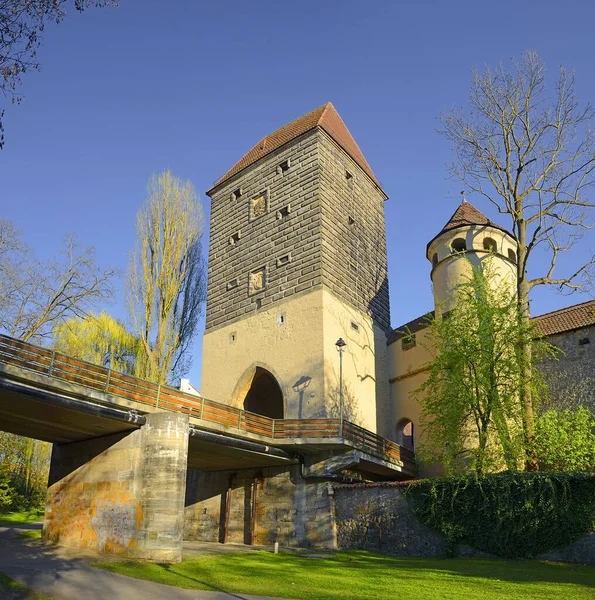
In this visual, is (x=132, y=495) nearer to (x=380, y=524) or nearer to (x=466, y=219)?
(x=380, y=524)

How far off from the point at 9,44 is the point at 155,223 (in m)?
22.6

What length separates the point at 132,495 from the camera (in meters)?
15.0

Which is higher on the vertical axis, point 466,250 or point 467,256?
point 466,250

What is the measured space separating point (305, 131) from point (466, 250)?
912 centimetres

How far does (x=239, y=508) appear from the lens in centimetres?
2189

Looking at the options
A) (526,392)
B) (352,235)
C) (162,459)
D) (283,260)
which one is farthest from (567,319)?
(162,459)

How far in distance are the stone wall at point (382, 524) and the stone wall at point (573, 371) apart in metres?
7.22

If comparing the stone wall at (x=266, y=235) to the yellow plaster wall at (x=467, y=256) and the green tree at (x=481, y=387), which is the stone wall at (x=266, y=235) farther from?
the green tree at (x=481, y=387)

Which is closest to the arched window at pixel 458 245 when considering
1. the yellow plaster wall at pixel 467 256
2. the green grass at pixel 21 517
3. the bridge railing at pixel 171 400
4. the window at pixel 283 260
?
the yellow plaster wall at pixel 467 256

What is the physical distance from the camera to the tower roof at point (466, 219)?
24.7m

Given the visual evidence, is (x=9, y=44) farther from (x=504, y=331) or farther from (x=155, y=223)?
(x=155, y=223)

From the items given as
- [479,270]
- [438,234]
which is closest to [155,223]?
[438,234]

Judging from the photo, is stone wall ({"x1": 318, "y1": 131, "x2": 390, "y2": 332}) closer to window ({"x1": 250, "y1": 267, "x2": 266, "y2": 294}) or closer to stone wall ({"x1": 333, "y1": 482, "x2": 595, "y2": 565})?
window ({"x1": 250, "y1": 267, "x2": 266, "y2": 294})

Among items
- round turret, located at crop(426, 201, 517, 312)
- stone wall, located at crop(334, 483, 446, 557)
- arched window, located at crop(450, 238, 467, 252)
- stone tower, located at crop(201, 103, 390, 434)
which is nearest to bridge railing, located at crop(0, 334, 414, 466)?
stone tower, located at crop(201, 103, 390, 434)
